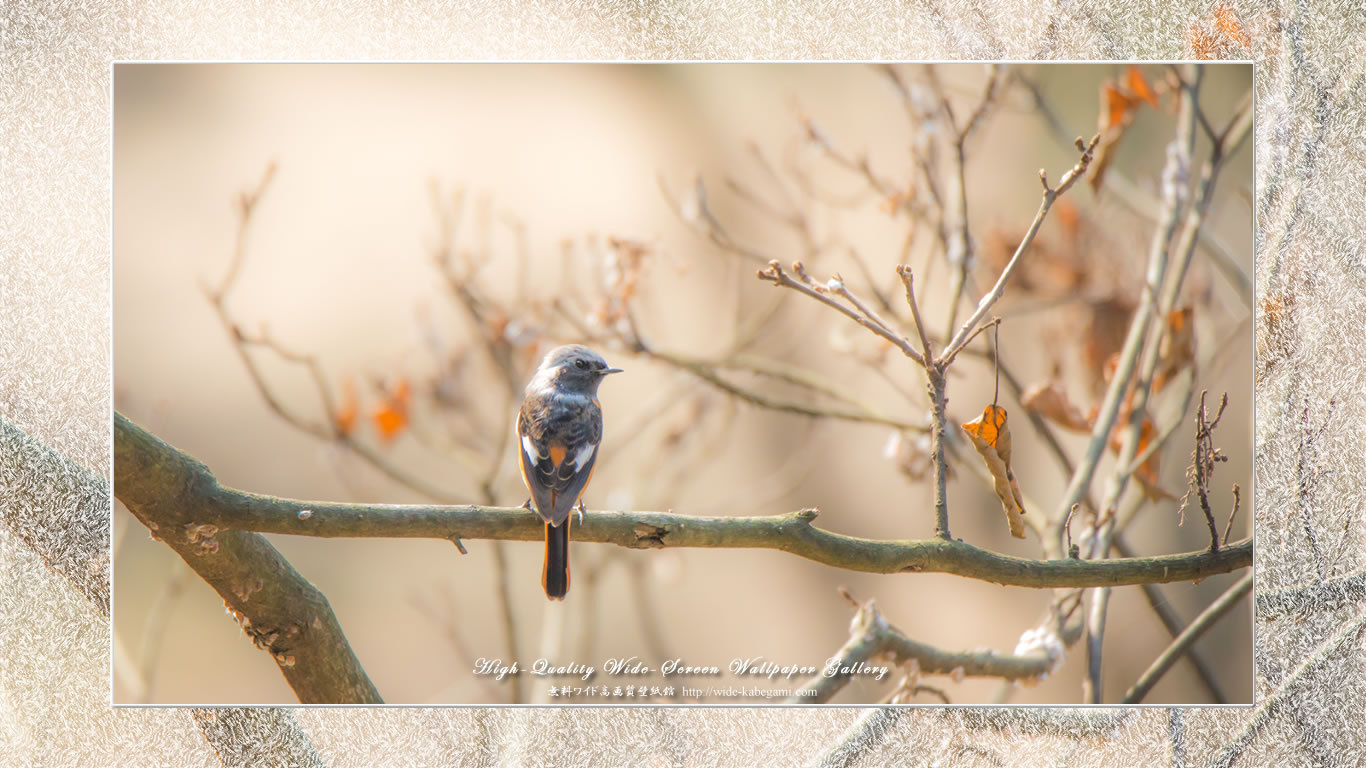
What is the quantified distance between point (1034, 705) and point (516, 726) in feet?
3.31

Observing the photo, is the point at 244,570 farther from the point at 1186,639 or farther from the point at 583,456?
the point at 1186,639

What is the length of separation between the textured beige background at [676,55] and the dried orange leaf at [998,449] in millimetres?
454

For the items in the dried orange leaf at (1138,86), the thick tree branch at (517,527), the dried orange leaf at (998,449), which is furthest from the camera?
the dried orange leaf at (1138,86)

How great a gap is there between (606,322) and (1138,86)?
44.5 inches

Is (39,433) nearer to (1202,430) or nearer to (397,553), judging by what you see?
(397,553)

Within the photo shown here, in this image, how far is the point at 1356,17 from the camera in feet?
6.16

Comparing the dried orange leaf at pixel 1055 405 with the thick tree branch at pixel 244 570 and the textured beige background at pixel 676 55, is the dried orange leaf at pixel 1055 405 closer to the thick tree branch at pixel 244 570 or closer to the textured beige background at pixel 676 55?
the textured beige background at pixel 676 55

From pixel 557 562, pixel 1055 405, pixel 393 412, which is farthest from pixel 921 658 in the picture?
pixel 393 412

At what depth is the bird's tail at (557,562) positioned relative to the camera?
1702 millimetres

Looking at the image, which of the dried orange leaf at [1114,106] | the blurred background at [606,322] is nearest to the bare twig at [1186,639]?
the blurred background at [606,322]

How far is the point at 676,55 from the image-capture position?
1.87 metres

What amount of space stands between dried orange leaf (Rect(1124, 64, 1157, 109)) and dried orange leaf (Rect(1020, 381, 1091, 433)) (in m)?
0.58

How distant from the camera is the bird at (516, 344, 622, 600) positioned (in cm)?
167

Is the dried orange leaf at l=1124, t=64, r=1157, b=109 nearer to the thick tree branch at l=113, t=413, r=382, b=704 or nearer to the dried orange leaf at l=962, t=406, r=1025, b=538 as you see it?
the dried orange leaf at l=962, t=406, r=1025, b=538
